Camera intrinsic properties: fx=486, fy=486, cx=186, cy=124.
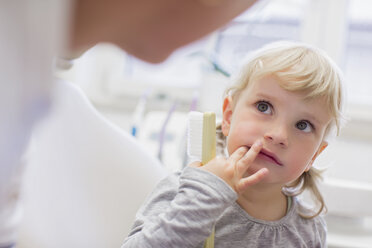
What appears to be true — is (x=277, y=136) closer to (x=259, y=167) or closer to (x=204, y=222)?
(x=259, y=167)

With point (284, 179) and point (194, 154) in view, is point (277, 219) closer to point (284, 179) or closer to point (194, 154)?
point (284, 179)

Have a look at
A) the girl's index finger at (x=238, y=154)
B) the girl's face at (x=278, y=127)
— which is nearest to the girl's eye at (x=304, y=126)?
the girl's face at (x=278, y=127)

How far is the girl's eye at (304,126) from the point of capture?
0.84m

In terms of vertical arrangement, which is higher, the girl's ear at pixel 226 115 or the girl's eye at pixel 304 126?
the girl's eye at pixel 304 126

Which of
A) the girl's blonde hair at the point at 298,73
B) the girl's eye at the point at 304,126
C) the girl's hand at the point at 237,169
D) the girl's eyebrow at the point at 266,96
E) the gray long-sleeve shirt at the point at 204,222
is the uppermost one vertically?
the girl's blonde hair at the point at 298,73

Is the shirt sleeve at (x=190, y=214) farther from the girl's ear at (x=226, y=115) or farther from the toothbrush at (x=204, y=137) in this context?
the girl's ear at (x=226, y=115)

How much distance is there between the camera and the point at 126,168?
2.99ft

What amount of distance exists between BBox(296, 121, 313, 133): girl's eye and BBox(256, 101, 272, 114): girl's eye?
6 centimetres

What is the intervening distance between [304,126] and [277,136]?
0.08 metres

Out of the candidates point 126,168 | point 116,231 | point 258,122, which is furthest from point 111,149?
point 258,122

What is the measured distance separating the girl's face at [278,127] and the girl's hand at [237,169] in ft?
0.09

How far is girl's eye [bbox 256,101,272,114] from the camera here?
2.71 ft

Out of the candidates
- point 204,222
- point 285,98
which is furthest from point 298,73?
point 204,222

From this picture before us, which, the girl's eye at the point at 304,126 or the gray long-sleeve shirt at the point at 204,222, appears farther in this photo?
the girl's eye at the point at 304,126
